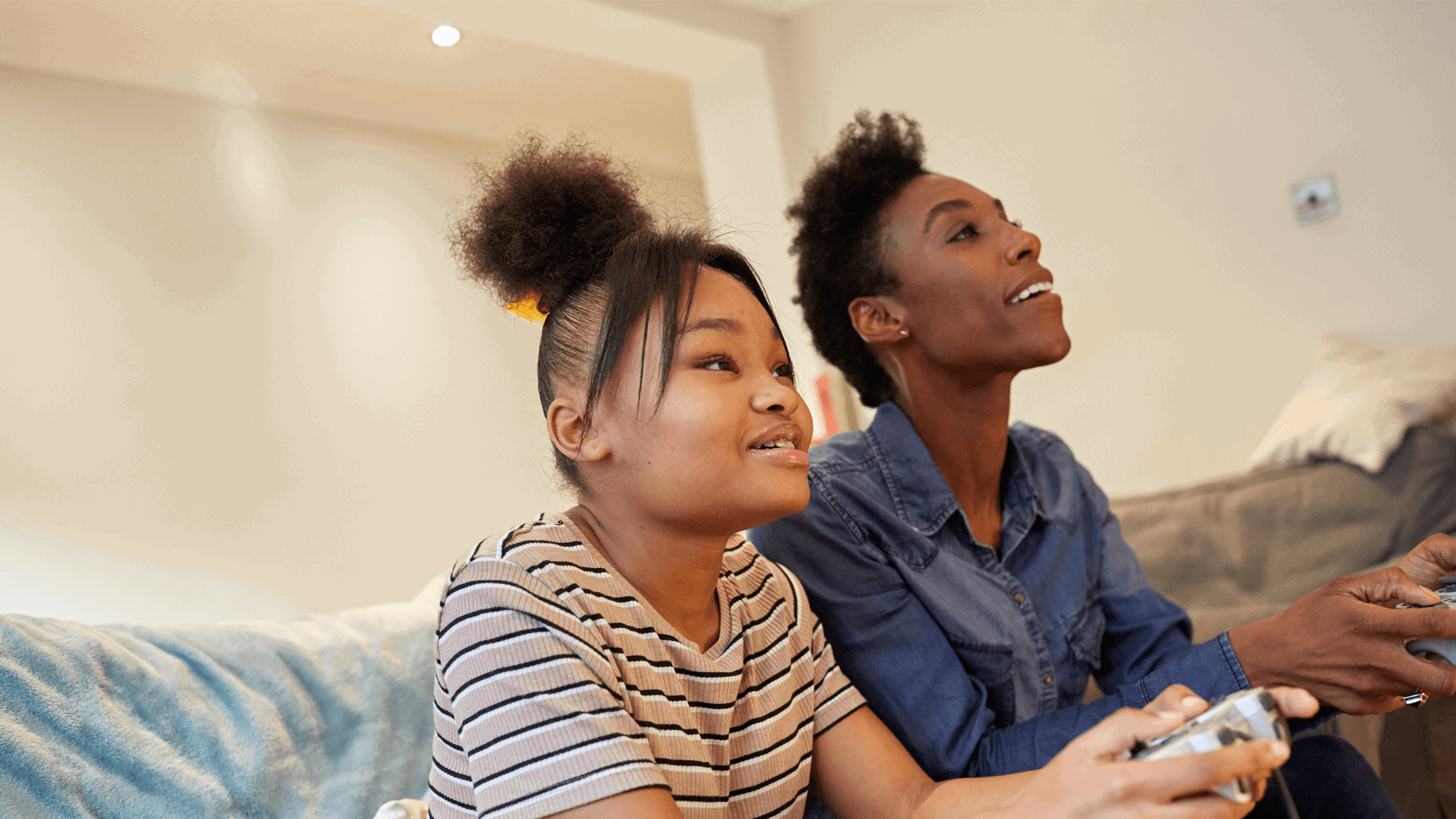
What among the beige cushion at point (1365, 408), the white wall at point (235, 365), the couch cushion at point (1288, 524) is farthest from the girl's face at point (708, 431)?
the white wall at point (235, 365)

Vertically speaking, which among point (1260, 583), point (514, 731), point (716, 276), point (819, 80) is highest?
point (819, 80)

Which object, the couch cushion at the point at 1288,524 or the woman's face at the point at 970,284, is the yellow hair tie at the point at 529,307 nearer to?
the woman's face at the point at 970,284

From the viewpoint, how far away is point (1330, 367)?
2.15m

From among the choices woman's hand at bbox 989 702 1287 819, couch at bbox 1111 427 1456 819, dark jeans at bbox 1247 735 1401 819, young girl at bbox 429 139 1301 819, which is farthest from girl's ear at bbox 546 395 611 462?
couch at bbox 1111 427 1456 819

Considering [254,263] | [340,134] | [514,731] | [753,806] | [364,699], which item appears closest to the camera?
[514,731]

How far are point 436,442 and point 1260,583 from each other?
102 inches

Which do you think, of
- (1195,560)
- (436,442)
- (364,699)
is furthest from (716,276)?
(436,442)

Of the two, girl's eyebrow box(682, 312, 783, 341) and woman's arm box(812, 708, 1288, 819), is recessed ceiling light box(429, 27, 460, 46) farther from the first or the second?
woman's arm box(812, 708, 1288, 819)

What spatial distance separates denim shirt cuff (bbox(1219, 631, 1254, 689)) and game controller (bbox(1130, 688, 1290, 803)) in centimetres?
45

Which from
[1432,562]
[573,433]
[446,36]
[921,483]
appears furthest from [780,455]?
[446,36]

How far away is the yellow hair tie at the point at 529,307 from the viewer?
0.92 m

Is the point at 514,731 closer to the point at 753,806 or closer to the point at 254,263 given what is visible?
the point at 753,806

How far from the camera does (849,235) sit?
1.41 meters

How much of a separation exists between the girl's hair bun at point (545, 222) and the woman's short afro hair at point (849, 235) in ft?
1.63
